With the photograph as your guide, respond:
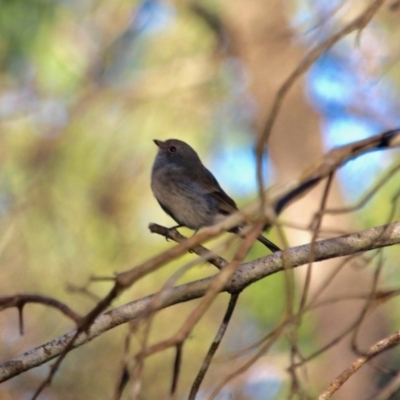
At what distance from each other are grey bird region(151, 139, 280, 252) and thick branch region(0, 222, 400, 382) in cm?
239

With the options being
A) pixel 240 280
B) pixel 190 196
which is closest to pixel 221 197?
pixel 190 196

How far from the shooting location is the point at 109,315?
2.56 metres

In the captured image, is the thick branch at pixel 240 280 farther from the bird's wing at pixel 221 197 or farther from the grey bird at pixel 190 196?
the bird's wing at pixel 221 197

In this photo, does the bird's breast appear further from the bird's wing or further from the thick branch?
the thick branch

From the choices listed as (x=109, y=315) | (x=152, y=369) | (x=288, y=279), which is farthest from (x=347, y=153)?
(x=152, y=369)

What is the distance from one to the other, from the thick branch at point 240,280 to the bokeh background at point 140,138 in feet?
9.17

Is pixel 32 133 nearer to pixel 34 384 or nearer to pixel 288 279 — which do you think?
pixel 34 384

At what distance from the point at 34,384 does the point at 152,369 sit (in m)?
1.23

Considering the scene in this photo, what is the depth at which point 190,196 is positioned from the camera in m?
5.25

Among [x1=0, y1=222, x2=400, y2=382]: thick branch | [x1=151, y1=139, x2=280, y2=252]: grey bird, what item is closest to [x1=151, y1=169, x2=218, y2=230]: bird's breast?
[x1=151, y1=139, x2=280, y2=252]: grey bird

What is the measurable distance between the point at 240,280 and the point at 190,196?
2.60 metres

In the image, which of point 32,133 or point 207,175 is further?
point 32,133

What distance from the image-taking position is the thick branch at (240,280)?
2469mm

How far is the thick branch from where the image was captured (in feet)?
8.10
